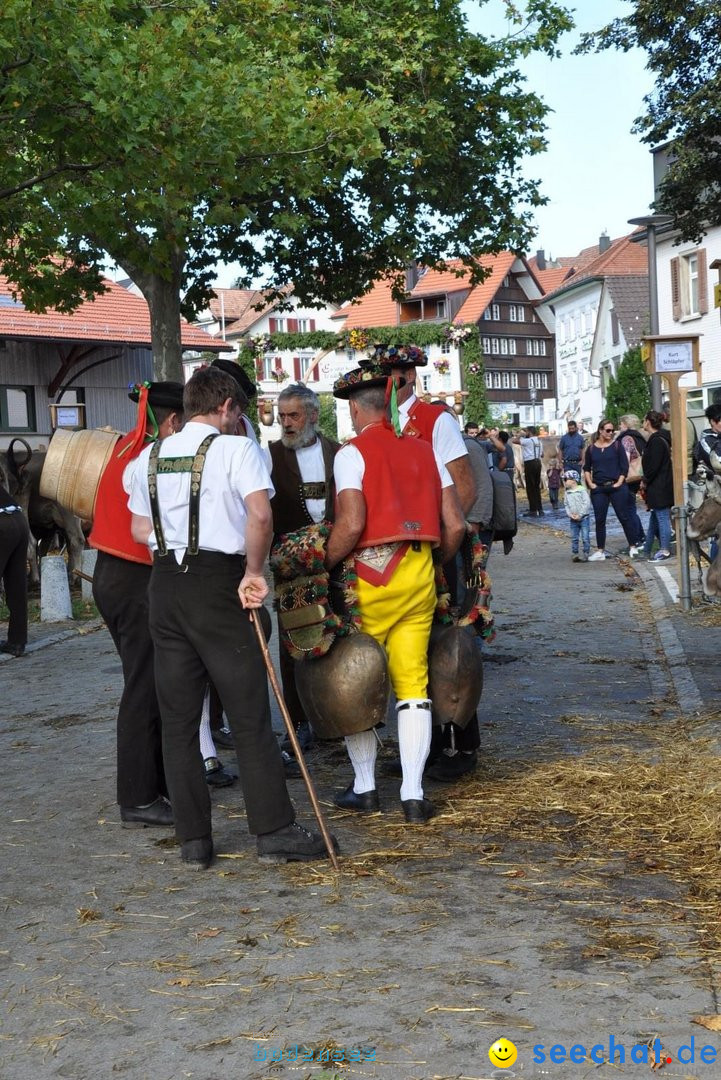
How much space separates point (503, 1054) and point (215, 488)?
8.68 feet

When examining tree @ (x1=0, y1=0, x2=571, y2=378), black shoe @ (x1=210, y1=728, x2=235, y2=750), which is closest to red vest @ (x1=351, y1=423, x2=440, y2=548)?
black shoe @ (x1=210, y1=728, x2=235, y2=750)

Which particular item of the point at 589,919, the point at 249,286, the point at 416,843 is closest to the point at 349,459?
the point at 416,843

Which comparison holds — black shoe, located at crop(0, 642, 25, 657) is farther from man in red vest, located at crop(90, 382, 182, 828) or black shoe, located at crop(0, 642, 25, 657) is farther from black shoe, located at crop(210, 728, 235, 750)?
man in red vest, located at crop(90, 382, 182, 828)

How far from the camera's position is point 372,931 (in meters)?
4.95

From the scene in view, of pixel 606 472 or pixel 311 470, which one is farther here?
pixel 606 472

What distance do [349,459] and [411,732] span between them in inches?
48.3

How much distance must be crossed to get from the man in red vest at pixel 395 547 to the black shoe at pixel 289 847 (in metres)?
0.66

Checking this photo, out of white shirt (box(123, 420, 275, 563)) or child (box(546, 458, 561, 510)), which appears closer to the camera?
white shirt (box(123, 420, 275, 563))

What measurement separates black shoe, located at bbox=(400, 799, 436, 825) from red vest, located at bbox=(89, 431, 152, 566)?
5.24 ft

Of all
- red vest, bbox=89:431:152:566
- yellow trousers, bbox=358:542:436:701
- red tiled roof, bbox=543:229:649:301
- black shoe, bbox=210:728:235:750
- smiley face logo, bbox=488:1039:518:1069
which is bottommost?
black shoe, bbox=210:728:235:750

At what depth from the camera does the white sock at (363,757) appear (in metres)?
6.59

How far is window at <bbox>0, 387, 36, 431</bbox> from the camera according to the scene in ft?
110

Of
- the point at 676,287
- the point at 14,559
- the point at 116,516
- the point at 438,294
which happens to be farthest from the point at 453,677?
the point at 438,294

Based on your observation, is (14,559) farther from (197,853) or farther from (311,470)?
(197,853)
